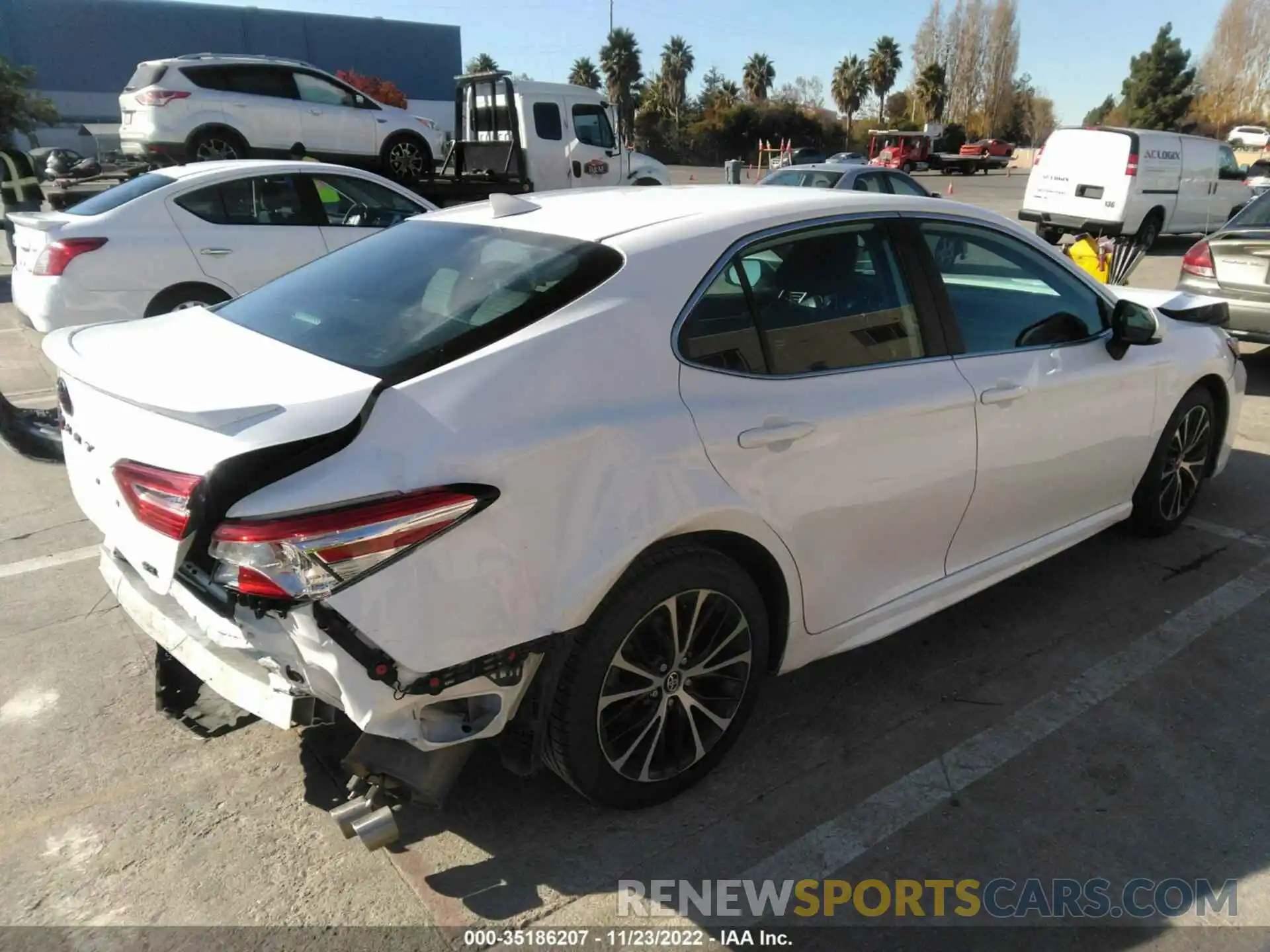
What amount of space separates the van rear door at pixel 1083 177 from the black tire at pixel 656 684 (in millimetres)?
15694

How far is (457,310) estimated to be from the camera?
2496mm

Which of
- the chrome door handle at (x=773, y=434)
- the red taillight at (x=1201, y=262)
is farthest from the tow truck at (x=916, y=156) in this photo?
the chrome door handle at (x=773, y=434)

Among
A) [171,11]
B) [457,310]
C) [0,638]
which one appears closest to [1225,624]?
[457,310]

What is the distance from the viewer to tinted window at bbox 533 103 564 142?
14516mm

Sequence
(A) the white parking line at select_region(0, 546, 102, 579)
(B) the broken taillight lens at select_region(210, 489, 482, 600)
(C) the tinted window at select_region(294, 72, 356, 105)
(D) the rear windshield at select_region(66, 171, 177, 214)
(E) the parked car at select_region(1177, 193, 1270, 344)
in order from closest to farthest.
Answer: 1. (B) the broken taillight lens at select_region(210, 489, 482, 600)
2. (A) the white parking line at select_region(0, 546, 102, 579)
3. (D) the rear windshield at select_region(66, 171, 177, 214)
4. (E) the parked car at select_region(1177, 193, 1270, 344)
5. (C) the tinted window at select_region(294, 72, 356, 105)

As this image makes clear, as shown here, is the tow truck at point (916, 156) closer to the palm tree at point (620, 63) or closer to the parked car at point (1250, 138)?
the parked car at point (1250, 138)

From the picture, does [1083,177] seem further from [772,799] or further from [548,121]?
[772,799]

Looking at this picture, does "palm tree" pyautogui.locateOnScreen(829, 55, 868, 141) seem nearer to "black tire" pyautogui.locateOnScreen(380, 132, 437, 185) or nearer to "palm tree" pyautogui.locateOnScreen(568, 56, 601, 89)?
"palm tree" pyautogui.locateOnScreen(568, 56, 601, 89)

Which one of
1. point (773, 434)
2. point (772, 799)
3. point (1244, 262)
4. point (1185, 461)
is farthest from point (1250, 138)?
point (772, 799)

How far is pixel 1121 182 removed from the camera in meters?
15.5

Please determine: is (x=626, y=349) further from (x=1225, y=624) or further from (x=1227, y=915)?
(x=1225, y=624)

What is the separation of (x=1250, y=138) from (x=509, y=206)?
64.1m

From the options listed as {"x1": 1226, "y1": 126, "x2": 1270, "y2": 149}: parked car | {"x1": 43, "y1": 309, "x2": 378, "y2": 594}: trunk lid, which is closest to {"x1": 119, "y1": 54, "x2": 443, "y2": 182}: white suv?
{"x1": 43, "y1": 309, "x2": 378, "y2": 594}: trunk lid

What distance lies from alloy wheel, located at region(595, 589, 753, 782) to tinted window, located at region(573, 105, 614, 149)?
1367cm
